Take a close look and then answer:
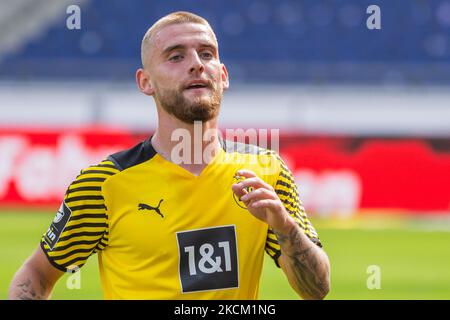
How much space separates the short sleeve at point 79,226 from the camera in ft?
12.5

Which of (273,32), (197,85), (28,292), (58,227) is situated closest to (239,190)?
(197,85)

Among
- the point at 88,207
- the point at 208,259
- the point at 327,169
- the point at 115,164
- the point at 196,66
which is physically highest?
the point at 327,169

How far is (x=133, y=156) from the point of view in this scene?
13.3 ft

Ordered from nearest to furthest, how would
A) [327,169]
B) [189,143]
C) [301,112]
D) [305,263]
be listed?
[305,263] < [189,143] < [327,169] < [301,112]

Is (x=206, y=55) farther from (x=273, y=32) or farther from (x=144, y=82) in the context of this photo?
(x=273, y=32)

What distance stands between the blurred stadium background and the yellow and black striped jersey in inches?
195

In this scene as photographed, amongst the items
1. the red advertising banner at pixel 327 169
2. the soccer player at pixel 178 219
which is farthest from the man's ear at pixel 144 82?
the red advertising banner at pixel 327 169

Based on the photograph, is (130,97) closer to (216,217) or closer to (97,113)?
(97,113)

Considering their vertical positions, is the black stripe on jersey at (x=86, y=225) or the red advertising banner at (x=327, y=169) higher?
the red advertising banner at (x=327, y=169)

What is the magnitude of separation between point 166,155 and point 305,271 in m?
0.79

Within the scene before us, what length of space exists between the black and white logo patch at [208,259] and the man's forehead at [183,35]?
76 centimetres

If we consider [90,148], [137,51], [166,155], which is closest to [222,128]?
[90,148]

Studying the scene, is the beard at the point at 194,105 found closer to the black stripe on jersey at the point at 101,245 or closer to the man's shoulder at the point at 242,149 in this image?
the man's shoulder at the point at 242,149

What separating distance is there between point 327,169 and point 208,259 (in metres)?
11.3
